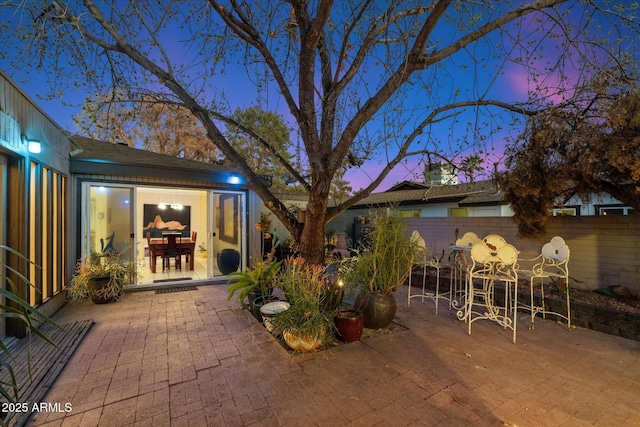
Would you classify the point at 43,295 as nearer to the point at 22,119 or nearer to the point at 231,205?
the point at 22,119

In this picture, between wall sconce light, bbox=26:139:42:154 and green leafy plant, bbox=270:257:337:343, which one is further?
wall sconce light, bbox=26:139:42:154

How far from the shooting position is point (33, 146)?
394cm

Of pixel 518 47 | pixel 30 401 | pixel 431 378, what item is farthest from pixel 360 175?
pixel 30 401

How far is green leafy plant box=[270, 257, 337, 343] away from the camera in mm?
3285

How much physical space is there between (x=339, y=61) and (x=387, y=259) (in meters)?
2.83

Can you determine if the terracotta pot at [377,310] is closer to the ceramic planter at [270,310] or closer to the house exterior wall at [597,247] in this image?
the ceramic planter at [270,310]

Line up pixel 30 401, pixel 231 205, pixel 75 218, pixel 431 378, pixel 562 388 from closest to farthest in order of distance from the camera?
pixel 30 401 < pixel 562 388 < pixel 431 378 < pixel 75 218 < pixel 231 205

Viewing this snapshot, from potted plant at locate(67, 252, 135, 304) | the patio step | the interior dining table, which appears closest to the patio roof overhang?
potted plant at locate(67, 252, 135, 304)

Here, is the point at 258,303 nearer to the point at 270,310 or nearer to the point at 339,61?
the point at 270,310

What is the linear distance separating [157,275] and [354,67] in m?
6.73

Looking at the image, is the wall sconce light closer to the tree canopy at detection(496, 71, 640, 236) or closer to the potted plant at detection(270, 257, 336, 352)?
the potted plant at detection(270, 257, 336, 352)

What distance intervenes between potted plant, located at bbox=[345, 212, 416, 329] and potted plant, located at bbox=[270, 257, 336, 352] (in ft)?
1.99

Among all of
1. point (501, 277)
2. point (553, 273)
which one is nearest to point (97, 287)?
point (501, 277)

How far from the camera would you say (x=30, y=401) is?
2.48m
